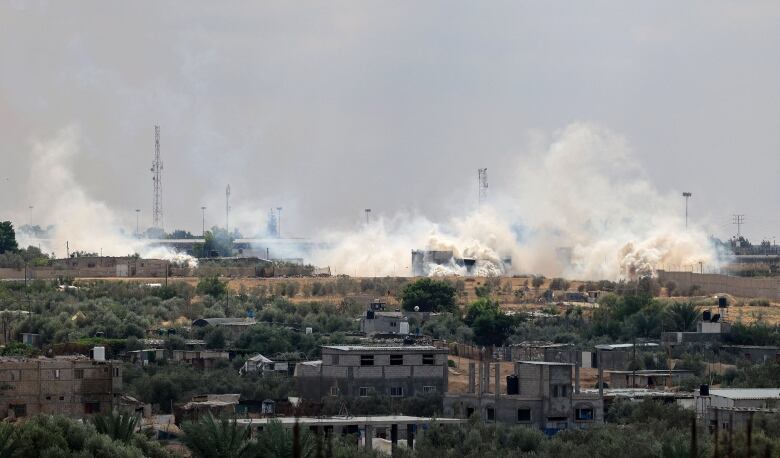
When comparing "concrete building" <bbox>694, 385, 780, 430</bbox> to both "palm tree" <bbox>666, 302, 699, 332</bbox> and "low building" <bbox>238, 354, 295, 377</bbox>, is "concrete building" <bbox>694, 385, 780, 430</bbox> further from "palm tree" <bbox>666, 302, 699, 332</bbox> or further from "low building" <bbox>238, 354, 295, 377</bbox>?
"palm tree" <bbox>666, 302, 699, 332</bbox>

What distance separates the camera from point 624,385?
71.9 metres

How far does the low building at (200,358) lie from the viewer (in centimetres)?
7744

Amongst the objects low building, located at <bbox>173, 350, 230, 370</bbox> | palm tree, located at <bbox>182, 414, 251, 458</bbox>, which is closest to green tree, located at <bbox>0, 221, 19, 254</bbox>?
low building, located at <bbox>173, 350, 230, 370</bbox>

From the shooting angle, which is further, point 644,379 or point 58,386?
point 644,379

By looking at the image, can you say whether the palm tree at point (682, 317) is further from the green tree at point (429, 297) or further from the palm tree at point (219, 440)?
the palm tree at point (219, 440)

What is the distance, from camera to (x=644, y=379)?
238 ft

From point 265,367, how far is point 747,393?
20.4 meters

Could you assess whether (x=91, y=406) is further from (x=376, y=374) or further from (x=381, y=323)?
(x=381, y=323)

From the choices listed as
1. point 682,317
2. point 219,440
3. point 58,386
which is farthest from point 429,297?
point 219,440

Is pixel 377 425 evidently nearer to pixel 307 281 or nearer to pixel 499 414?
pixel 499 414

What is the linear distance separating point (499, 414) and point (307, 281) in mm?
74404

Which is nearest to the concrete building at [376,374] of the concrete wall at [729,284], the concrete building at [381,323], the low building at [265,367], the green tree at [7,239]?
the low building at [265,367]

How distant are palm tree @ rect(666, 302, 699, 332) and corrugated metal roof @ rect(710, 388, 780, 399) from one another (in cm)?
3028

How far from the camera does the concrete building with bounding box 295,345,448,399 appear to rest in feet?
218
